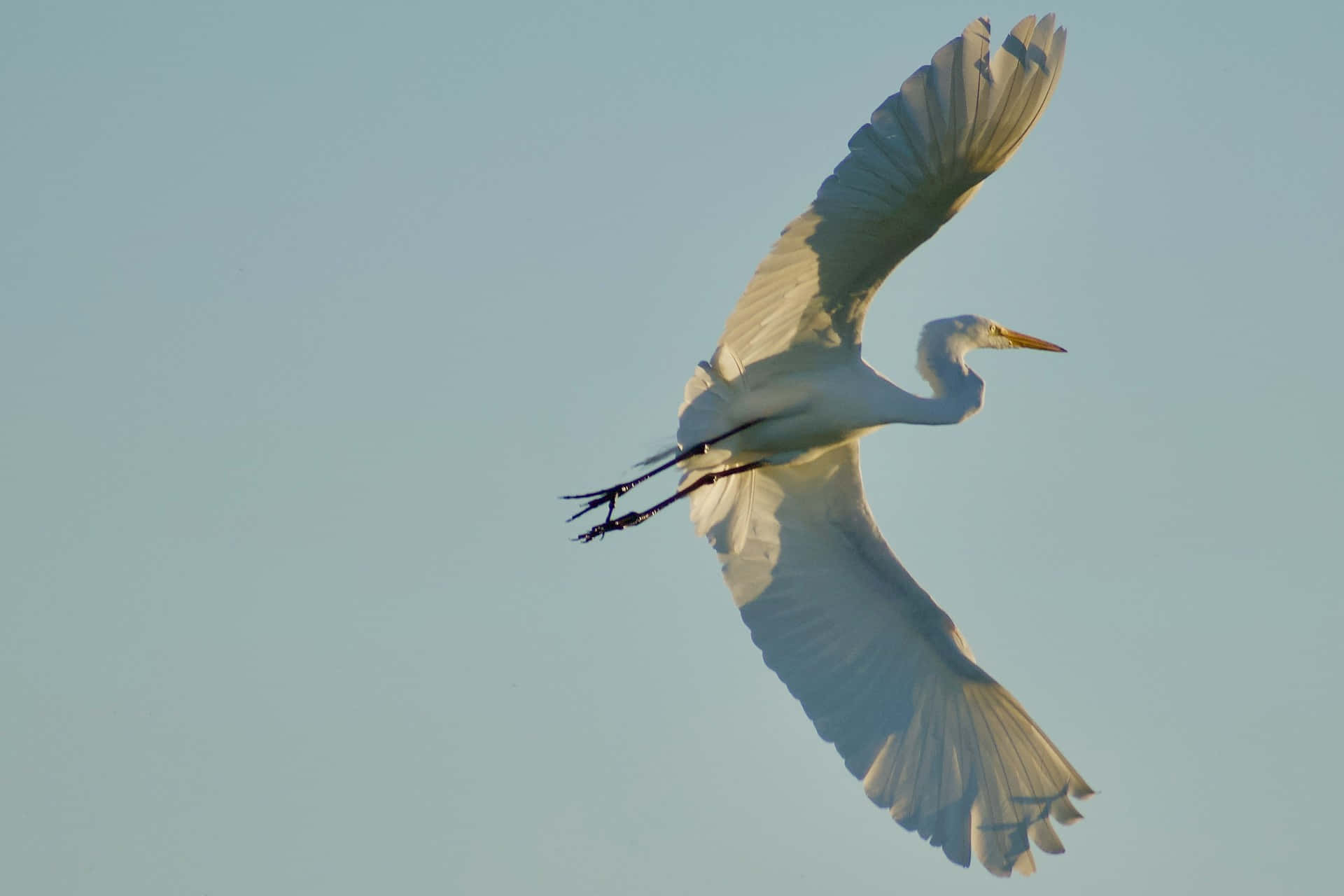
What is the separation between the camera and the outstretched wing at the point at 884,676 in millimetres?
10477

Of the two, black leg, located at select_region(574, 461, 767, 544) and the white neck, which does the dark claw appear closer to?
black leg, located at select_region(574, 461, 767, 544)

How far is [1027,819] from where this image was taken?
34.1 ft

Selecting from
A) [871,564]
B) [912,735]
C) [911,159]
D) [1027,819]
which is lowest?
[1027,819]

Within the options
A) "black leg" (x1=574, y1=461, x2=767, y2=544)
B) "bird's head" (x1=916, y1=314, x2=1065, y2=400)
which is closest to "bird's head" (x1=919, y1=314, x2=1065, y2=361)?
"bird's head" (x1=916, y1=314, x2=1065, y2=400)

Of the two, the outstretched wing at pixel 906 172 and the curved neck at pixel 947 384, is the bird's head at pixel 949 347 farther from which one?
the outstretched wing at pixel 906 172

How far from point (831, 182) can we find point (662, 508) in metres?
2.77

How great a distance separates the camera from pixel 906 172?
8.98m

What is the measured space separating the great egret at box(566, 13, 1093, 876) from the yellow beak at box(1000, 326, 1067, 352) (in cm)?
1

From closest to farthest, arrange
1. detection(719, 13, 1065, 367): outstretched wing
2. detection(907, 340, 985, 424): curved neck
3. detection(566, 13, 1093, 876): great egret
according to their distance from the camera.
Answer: detection(719, 13, 1065, 367): outstretched wing → detection(566, 13, 1093, 876): great egret → detection(907, 340, 985, 424): curved neck

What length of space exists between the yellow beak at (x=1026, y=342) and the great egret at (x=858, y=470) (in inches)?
0.5

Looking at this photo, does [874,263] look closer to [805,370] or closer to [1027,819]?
[805,370]

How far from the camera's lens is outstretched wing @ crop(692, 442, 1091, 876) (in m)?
10.5

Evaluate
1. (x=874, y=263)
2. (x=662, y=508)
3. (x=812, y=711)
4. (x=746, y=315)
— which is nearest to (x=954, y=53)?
(x=874, y=263)

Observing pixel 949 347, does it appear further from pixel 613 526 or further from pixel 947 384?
pixel 613 526
